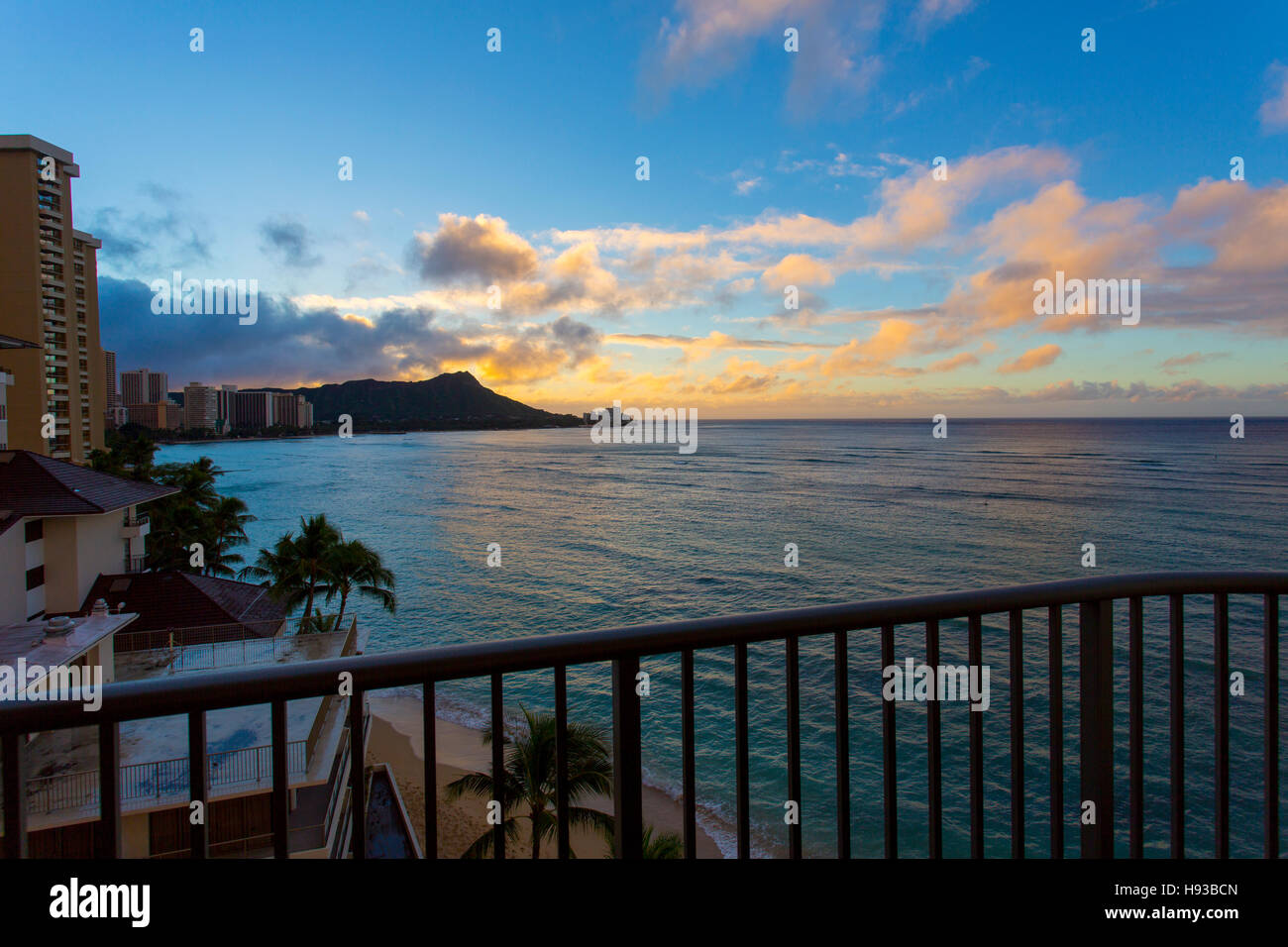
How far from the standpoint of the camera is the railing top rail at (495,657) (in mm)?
1093

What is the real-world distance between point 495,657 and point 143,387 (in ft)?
425

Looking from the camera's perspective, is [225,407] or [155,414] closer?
[155,414]

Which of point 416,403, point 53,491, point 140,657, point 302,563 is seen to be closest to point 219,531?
point 302,563

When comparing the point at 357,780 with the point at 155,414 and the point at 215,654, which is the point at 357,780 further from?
the point at 155,414

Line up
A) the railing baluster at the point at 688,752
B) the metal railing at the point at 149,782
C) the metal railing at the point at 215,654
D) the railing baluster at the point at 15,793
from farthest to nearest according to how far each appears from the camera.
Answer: the metal railing at the point at 215,654 < the metal railing at the point at 149,782 < the railing baluster at the point at 688,752 < the railing baluster at the point at 15,793

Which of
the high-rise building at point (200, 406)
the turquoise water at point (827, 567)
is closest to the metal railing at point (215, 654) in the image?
the turquoise water at point (827, 567)

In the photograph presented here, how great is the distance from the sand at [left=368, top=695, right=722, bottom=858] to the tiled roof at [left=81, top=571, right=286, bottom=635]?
465 centimetres

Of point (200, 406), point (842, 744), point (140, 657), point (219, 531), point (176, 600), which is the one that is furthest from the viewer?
point (200, 406)

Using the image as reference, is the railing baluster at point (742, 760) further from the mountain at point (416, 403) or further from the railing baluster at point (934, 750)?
the mountain at point (416, 403)

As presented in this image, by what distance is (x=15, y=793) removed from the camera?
120cm

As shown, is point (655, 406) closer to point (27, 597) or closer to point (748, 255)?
point (748, 255)

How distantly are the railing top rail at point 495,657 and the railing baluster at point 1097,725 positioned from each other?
5.2 inches

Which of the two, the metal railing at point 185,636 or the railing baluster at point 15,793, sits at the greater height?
the railing baluster at point 15,793
